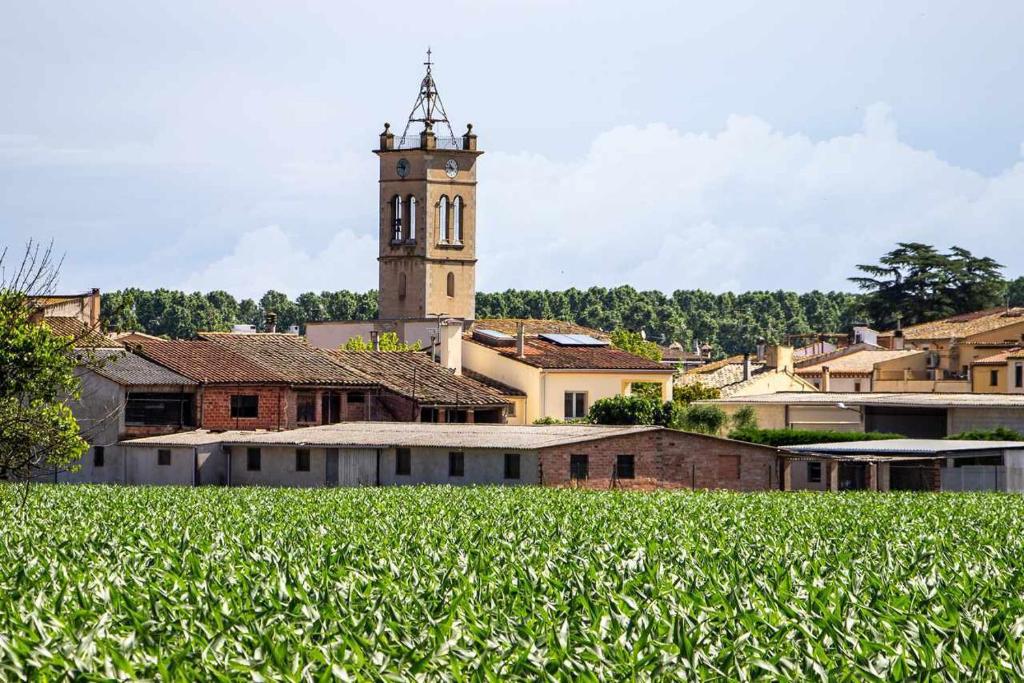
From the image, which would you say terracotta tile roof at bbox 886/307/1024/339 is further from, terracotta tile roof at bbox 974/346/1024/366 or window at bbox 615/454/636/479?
window at bbox 615/454/636/479

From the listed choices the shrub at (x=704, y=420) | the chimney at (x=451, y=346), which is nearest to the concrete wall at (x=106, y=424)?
the shrub at (x=704, y=420)

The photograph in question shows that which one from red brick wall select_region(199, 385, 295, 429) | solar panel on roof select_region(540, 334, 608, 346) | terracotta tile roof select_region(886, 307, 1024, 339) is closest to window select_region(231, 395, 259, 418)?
red brick wall select_region(199, 385, 295, 429)

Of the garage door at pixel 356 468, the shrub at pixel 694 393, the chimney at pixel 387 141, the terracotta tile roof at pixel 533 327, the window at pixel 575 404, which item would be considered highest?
the chimney at pixel 387 141

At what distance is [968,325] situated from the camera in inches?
4496

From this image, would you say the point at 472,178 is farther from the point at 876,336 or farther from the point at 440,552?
the point at 440,552

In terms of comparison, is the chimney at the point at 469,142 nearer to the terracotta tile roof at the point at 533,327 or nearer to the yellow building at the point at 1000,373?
the terracotta tile roof at the point at 533,327

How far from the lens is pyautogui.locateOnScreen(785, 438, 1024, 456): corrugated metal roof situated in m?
63.3

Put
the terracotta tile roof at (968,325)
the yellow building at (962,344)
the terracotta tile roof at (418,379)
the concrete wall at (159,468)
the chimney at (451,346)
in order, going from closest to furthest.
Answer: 1. the concrete wall at (159,468)
2. the terracotta tile roof at (418,379)
3. the chimney at (451,346)
4. the yellow building at (962,344)
5. the terracotta tile roof at (968,325)

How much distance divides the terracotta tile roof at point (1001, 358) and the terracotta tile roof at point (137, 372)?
45.4 meters

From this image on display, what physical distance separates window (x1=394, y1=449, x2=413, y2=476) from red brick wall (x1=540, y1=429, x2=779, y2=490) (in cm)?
521

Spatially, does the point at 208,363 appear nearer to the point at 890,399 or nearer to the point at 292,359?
the point at 292,359

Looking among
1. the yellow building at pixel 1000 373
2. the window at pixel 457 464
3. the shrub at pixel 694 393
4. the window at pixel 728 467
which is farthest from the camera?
the shrub at pixel 694 393

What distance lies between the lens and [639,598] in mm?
23422

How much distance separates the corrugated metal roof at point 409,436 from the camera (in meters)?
59.6
